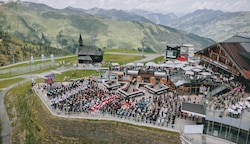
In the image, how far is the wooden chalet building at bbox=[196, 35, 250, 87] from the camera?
4212 centimetres

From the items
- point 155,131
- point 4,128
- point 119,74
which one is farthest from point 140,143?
point 4,128

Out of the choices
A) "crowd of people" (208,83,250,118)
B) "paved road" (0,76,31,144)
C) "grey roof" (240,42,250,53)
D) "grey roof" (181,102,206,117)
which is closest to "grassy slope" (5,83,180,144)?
"paved road" (0,76,31,144)

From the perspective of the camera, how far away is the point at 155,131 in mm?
31906

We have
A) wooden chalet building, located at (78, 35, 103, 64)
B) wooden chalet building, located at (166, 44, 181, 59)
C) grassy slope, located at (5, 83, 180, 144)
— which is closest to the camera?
grassy slope, located at (5, 83, 180, 144)

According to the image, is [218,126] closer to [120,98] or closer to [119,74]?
[120,98]

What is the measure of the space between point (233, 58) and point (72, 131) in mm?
34024

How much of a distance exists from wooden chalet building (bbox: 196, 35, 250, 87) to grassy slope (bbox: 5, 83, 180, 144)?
69.0ft

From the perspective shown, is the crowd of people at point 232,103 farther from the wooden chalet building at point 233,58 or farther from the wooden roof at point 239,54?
the wooden roof at point 239,54

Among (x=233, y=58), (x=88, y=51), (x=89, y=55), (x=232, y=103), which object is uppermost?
(x=233, y=58)

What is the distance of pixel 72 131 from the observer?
3722cm

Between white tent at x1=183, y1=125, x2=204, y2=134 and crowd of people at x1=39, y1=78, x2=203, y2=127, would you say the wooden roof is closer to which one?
crowd of people at x1=39, y1=78, x2=203, y2=127

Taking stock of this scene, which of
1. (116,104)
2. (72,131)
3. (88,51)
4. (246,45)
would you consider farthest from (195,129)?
(88,51)

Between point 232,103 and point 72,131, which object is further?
point 72,131

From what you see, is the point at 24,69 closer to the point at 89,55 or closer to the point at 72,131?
the point at 89,55
